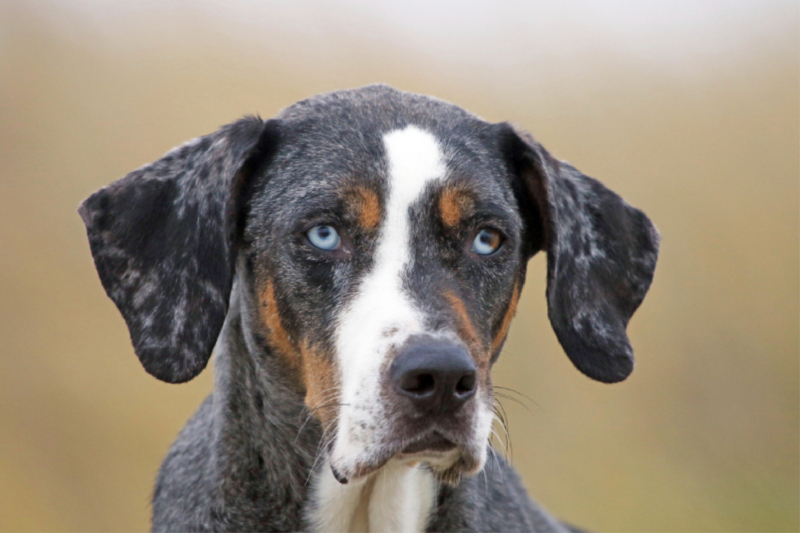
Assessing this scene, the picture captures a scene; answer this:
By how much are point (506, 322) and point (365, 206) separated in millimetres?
858

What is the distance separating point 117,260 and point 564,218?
6.26 ft

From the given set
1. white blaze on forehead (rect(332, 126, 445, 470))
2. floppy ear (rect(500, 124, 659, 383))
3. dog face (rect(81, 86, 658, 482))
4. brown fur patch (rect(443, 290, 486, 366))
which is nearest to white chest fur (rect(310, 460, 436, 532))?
dog face (rect(81, 86, 658, 482))

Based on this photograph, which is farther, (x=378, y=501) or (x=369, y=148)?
(x=378, y=501)

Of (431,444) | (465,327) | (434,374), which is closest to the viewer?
(434,374)

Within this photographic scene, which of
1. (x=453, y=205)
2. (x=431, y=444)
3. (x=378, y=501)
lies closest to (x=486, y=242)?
(x=453, y=205)

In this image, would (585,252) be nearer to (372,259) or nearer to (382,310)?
(372,259)

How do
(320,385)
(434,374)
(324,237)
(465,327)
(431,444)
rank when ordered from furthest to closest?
(324,237) → (320,385) → (465,327) → (431,444) → (434,374)

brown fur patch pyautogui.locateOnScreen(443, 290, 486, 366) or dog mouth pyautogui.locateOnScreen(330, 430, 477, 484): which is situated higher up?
brown fur patch pyautogui.locateOnScreen(443, 290, 486, 366)

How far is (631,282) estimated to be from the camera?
4004 millimetres

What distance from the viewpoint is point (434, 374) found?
2.84 meters

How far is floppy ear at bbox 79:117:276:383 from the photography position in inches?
136

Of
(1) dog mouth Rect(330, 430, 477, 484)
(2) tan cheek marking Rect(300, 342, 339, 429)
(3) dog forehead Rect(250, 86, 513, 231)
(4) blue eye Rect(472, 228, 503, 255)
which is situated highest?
(3) dog forehead Rect(250, 86, 513, 231)

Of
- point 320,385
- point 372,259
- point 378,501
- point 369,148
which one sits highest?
point 369,148

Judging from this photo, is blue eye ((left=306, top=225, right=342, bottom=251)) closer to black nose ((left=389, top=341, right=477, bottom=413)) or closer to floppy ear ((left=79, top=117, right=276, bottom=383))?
floppy ear ((left=79, top=117, right=276, bottom=383))
